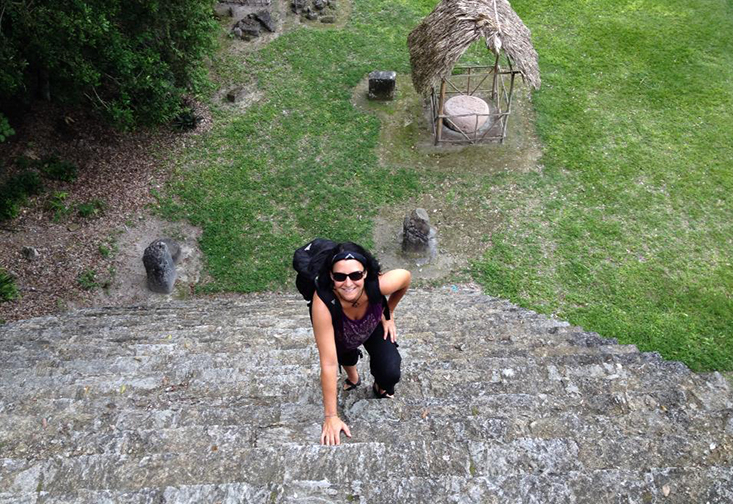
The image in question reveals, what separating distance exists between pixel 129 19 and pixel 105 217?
3286 millimetres

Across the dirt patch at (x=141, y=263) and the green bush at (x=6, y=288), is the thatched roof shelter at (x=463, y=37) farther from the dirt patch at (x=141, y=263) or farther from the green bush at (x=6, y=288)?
the green bush at (x=6, y=288)

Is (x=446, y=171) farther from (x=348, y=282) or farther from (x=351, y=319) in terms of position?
(x=348, y=282)

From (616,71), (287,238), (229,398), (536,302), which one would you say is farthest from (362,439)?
(616,71)

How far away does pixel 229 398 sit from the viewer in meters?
4.30

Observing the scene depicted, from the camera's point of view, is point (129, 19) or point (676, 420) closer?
point (676, 420)

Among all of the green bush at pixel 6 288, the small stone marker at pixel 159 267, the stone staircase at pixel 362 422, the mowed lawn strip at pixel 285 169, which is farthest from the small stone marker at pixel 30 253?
the stone staircase at pixel 362 422

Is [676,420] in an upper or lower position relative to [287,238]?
lower

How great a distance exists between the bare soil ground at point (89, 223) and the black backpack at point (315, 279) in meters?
5.60

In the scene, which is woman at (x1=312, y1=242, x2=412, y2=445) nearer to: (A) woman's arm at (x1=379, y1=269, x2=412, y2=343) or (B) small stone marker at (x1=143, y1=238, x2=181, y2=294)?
(A) woman's arm at (x1=379, y1=269, x2=412, y2=343)

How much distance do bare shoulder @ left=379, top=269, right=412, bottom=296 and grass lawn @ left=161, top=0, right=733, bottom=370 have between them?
4.85m

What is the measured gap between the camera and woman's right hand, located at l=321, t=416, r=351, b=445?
133 inches

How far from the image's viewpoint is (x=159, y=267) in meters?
8.27

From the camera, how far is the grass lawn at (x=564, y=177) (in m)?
8.38

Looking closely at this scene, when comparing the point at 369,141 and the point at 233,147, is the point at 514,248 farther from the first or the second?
the point at 233,147
